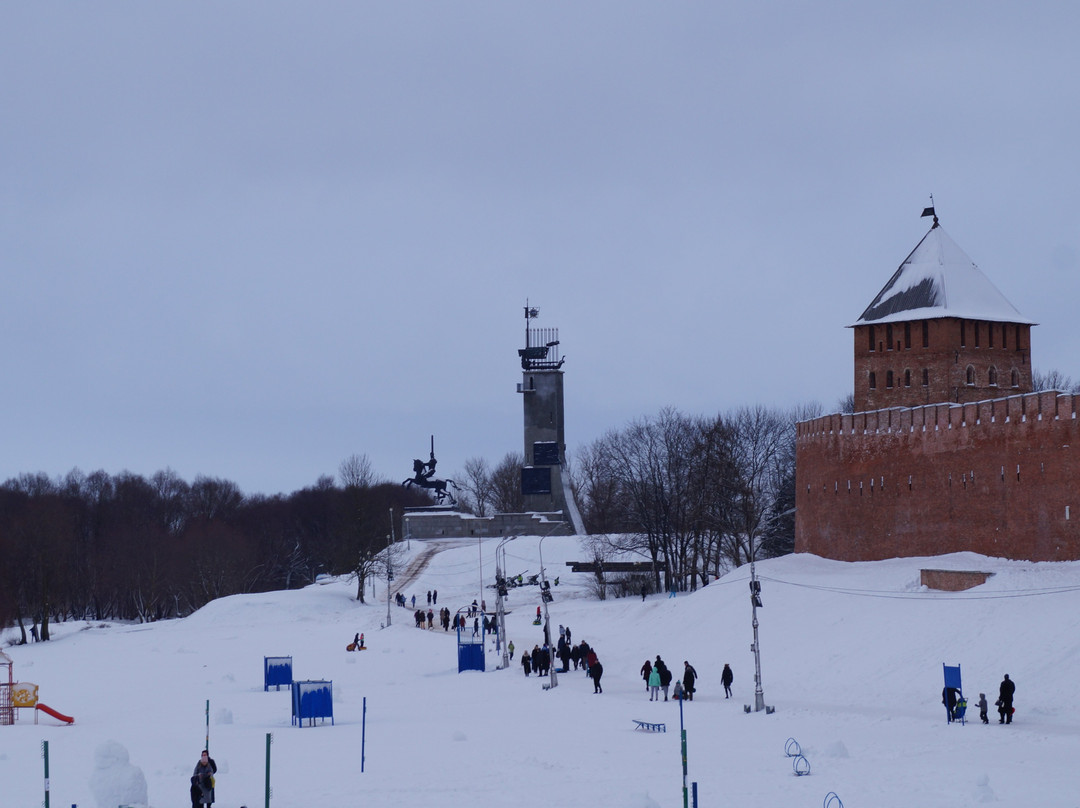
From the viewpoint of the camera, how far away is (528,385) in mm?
87938

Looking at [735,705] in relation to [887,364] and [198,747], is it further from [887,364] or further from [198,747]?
[887,364]

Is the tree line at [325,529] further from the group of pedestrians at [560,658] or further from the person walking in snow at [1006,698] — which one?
the person walking in snow at [1006,698]

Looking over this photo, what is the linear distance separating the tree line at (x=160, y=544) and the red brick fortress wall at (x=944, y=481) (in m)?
27.1

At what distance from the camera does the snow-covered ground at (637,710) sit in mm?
19141

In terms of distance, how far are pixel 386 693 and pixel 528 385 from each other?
54.9m

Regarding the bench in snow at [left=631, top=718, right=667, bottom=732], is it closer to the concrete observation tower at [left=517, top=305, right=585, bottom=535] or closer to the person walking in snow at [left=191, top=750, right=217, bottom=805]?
the person walking in snow at [left=191, top=750, right=217, bottom=805]

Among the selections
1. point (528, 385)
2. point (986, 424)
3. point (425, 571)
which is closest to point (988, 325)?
point (986, 424)

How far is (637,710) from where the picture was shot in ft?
94.3

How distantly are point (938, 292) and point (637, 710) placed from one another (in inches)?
832

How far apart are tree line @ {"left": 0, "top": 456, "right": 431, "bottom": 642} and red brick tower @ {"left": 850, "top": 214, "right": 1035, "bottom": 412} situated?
1146 inches

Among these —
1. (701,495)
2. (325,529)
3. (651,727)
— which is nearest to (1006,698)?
(651,727)

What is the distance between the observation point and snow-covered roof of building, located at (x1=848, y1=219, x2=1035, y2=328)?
44031mm

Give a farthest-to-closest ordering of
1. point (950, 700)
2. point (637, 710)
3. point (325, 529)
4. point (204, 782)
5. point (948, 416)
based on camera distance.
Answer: point (325, 529) < point (948, 416) < point (637, 710) < point (950, 700) < point (204, 782)

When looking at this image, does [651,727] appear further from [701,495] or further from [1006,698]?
[701,495]
